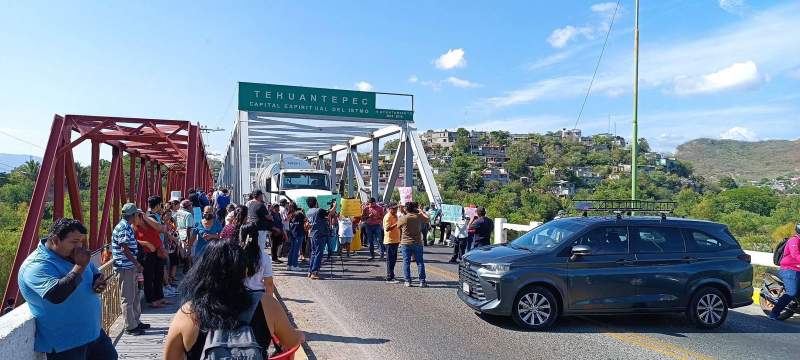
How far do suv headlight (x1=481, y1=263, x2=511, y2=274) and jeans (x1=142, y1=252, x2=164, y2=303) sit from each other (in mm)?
4696

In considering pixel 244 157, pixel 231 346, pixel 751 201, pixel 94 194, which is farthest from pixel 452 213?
pixel 751 201

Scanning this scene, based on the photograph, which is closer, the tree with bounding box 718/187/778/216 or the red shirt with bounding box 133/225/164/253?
the red shirt with bounding box 133/225/164/253

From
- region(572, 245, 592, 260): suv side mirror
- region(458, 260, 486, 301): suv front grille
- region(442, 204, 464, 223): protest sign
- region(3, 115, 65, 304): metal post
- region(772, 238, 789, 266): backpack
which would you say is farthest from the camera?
region(442, 204, 464, 223): protest sign

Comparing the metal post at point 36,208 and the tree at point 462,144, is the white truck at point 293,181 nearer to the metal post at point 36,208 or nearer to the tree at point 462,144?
the metal post at point 36,208

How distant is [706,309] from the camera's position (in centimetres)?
797

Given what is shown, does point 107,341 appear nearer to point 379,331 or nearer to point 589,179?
point 379,331

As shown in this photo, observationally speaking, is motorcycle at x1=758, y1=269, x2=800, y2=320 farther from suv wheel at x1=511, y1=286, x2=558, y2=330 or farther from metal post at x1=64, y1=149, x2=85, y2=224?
metal post at x1=64, y1=149, x2=85, y2=224

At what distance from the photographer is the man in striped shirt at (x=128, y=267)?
21.3 feet

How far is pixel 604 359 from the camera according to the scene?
6.29 metres

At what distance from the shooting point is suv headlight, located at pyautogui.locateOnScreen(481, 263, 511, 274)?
25.0 ft

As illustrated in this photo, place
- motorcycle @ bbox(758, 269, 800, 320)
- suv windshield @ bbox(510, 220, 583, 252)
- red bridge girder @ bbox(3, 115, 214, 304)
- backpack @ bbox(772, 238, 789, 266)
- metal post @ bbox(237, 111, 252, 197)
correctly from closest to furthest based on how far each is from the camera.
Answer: suv windshield @ bbox(510, 220, 583, 252) → motorcycle @ bbox(758, 269, 800, 320) → backpack @ bbox(772, 238, 789, 266) → red bridge girder @ bbox(3, 115, 214, 304) → metal post @ bbox(237, 111, 252, 197)

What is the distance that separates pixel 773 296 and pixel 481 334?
5257 mm

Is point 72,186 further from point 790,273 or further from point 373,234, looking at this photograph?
point 790,273

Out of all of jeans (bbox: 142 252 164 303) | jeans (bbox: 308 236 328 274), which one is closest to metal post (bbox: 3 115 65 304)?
jeans (bbox: 142 252 164 303)
